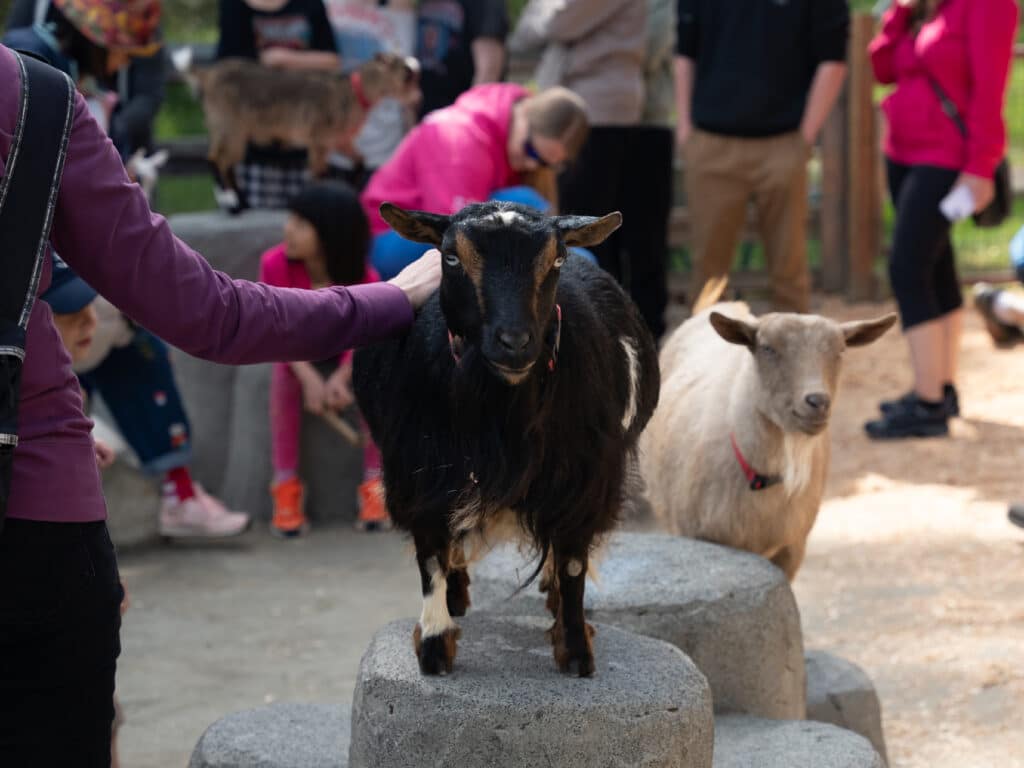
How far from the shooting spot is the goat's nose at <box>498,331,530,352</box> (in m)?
2.17

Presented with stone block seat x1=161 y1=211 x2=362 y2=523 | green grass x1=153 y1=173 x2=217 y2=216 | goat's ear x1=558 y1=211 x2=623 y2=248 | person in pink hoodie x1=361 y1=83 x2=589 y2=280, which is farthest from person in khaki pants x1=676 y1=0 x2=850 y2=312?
goat's ear x1=558 y1=211 x2=623 y2=248

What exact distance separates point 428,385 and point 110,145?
2.52 ft

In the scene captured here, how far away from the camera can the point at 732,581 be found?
3.45 m

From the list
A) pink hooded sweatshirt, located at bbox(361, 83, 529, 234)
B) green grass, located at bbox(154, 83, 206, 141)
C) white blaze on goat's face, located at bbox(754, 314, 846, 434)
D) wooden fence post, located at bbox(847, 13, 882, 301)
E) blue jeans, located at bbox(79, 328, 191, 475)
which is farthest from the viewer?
green grass, located at bbox(154, 83, 206, 141)

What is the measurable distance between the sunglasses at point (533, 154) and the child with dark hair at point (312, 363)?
69 centimetres

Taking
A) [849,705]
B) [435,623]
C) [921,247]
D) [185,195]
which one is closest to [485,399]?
[435,623]

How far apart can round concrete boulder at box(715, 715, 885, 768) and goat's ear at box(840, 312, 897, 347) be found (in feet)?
3.21

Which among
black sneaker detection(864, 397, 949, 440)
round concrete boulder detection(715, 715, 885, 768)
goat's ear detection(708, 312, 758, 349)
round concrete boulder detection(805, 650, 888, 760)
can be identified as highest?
goat's ear detection(708, 312, 758, 349)

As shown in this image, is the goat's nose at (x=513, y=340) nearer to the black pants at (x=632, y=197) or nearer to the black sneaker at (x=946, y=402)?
the black pants at (x=632, y=197)

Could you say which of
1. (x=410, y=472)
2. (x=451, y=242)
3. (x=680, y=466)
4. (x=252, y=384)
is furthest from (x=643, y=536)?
(x=252, y=384)

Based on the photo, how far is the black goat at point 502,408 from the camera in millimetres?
2271

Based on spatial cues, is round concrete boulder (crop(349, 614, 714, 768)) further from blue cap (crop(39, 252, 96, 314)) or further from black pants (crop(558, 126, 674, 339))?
black pants (crop(558, 126, 674, 339))

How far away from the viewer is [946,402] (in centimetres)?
661

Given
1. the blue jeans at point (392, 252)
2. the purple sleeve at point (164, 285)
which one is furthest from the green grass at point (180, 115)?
the purple sleeve at point (164, 285)
